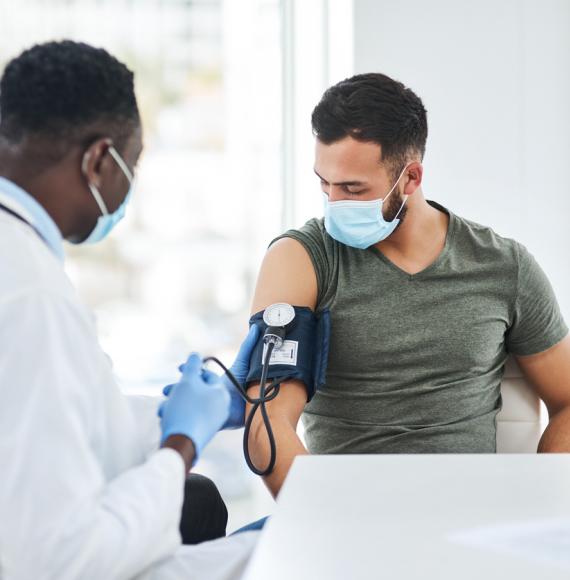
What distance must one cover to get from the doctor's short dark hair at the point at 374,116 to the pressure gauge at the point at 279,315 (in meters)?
0.37

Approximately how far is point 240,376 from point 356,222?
0.39 metres

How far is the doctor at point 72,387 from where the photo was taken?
2.70 feet

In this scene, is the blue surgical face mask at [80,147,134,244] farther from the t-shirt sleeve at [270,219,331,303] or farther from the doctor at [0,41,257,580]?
the t-shirt sleeve at [270,219,331,303]

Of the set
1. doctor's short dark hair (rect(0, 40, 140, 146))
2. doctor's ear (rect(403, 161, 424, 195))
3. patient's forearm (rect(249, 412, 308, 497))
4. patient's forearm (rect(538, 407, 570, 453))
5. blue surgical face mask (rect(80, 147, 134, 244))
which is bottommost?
patient's forearm (rect(538, 407, 570, 453))

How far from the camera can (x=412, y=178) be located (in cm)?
178

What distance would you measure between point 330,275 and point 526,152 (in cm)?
109

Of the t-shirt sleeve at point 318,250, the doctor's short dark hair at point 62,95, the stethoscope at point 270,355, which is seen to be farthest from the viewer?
the t-shirt sleeve at point 318,250

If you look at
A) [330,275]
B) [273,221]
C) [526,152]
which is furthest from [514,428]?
[273,221]

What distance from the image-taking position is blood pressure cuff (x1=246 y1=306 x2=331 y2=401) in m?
1.56

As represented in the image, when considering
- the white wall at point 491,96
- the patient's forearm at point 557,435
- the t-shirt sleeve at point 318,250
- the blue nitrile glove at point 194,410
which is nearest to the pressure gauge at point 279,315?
the t-shirt sleeve at point 318,250

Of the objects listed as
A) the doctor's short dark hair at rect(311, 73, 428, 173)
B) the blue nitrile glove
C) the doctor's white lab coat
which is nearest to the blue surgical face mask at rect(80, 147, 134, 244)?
the doctor's white lab coat

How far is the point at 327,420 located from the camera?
1.76 meters

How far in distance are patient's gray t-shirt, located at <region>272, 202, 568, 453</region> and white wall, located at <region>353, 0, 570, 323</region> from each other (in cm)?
77

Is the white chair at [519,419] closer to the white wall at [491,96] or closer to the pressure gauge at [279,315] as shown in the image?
the pressure gauge at [279,315]
